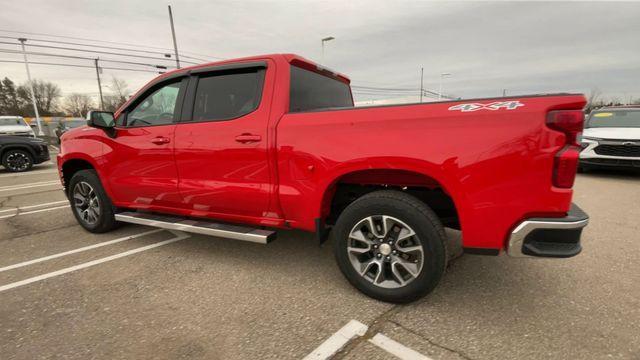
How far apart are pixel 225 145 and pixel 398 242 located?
1662mm

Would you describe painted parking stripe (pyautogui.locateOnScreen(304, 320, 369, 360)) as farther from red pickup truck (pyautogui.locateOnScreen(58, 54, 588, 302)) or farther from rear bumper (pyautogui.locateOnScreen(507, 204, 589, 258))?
rear bumper (pyautogui.locateOnScreen(507, 204, 589, 258))

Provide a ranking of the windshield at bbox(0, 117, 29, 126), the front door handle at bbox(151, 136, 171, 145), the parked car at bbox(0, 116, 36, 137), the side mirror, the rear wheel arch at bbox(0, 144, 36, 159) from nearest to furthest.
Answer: the front door handle at bbox(151, 136, 171, 145), the side mirror, the rear wheel arch at bbox(0, 144, 36, 159), the parked car at bbox(0, 116, 36, 137), the windshield at bbox(0, 117, 29, 126)

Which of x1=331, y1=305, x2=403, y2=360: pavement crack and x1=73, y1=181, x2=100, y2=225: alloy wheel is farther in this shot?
x1=73, y1=181, x2=100, y2=225: alloy wheel

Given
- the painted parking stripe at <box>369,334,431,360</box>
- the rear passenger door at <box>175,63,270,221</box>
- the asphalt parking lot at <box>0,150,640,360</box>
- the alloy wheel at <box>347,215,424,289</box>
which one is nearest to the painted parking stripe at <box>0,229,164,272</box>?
the asphalt parking lot at <box>0,150,640,360</box>

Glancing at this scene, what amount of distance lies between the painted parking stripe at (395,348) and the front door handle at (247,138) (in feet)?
5.65

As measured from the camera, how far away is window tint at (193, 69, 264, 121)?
2941mm

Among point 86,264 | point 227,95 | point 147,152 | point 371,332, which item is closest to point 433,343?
point 371,332

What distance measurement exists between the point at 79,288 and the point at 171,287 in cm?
78

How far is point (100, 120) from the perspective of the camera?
3615 millimetres

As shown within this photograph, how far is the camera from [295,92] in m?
2.92

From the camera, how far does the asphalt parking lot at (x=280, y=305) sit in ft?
6.73

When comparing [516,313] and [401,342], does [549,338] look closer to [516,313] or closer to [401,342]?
[516,313]

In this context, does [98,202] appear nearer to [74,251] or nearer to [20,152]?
[74,251]

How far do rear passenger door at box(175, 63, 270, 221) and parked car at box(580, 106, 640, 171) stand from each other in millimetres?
7629
